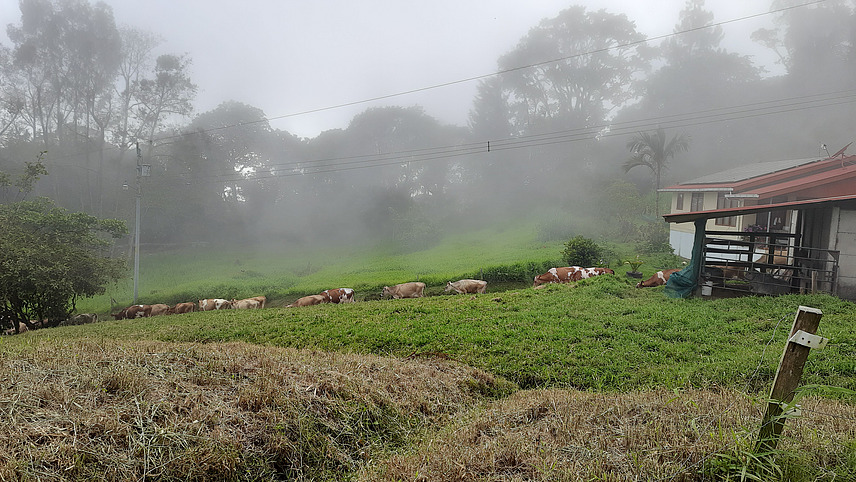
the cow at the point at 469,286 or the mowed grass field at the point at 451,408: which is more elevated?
the mowed grass field at the point at 451,408

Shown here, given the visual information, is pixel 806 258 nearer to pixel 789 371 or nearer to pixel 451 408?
pixel 451 408

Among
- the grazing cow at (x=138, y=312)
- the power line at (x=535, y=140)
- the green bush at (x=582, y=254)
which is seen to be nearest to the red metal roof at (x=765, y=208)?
the green bush at (x=582, y=254)

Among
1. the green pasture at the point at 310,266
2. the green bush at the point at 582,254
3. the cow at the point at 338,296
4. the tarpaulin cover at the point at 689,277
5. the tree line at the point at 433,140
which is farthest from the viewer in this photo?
the tree line at the point at 433,140

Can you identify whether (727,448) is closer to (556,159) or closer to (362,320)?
(362,320)

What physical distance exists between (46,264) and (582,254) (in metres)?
18.2

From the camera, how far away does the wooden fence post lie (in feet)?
6.75

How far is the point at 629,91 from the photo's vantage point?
4516 cm

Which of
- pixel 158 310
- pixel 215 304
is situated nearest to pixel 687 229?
pixel 215 304

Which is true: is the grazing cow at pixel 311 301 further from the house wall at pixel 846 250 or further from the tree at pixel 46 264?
the house wall at pixel 846 250

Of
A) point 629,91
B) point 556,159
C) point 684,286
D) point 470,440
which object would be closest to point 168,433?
point 470,440

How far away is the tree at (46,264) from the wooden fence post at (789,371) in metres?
17.8

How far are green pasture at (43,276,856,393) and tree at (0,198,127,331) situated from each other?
4.67 metres

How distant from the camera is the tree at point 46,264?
44.9 ft

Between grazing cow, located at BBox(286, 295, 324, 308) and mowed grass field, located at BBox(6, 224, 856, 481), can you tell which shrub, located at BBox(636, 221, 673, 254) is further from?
grazing cow, located at BBox(286, 295, 324, 308)
